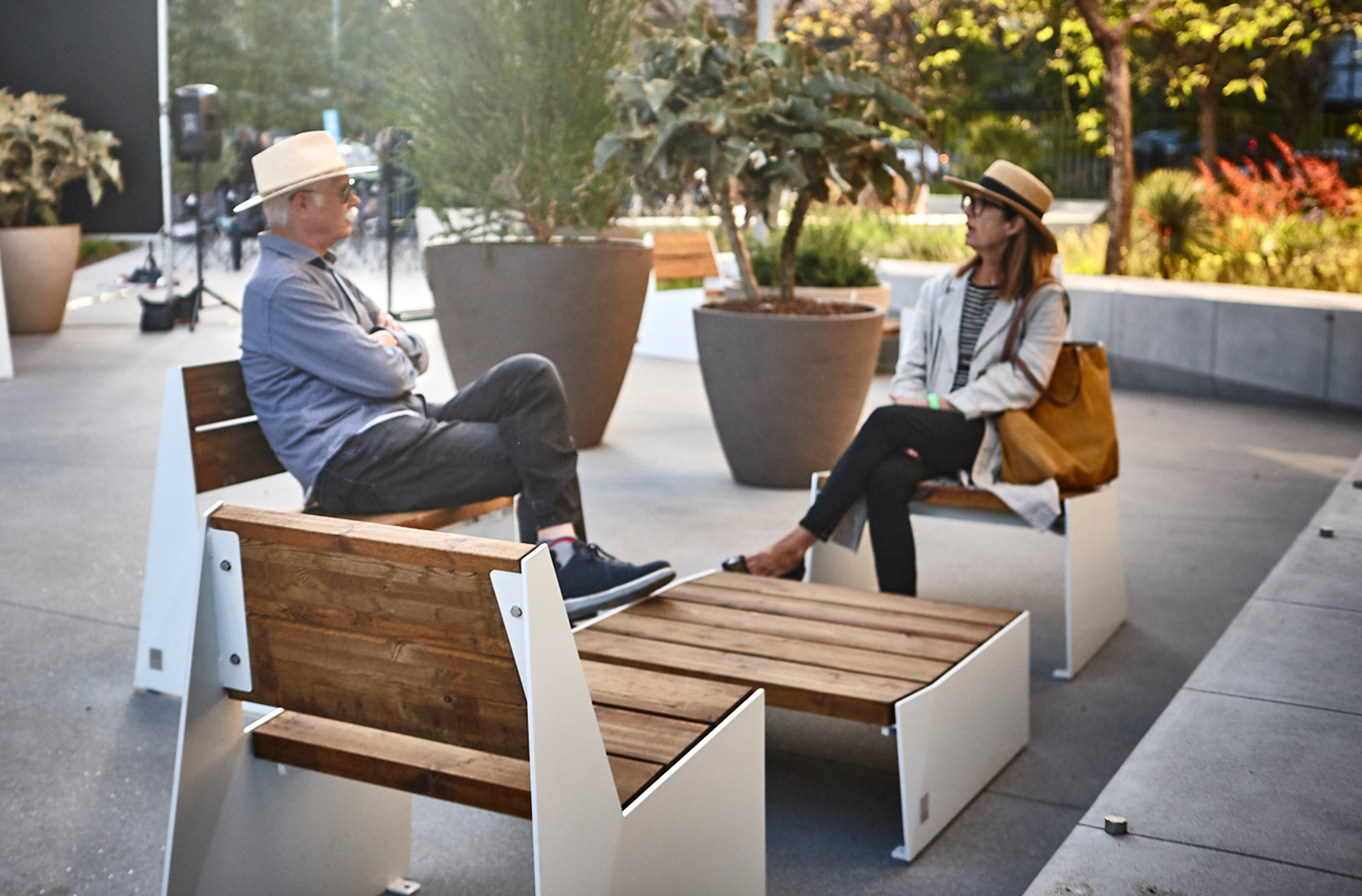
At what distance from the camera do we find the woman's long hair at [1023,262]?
13.4ft

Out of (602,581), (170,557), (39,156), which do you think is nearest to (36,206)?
(39,156)

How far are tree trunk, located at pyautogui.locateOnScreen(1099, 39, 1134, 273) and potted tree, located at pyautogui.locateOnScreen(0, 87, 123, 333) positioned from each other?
8.29 meters

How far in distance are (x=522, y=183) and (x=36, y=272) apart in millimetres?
5742

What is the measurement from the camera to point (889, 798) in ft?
10.1

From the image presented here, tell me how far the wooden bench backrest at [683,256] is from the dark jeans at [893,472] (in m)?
6.03

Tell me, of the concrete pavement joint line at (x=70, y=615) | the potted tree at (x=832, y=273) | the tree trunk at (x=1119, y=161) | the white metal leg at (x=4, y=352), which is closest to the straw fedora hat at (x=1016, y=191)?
the concrete pavement joint line at (x=70, y=615)

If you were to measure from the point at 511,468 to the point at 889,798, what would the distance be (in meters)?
1.35

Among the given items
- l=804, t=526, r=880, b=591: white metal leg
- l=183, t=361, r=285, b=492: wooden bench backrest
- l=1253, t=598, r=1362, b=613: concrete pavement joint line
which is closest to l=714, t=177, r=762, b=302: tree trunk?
l=804, t=526, r=880, b=591: white metal leg

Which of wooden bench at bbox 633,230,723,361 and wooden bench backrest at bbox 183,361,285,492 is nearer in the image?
wooden bench backrest at bbox 183,361,285,492

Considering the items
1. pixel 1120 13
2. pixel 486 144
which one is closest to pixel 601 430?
pixel 486 144

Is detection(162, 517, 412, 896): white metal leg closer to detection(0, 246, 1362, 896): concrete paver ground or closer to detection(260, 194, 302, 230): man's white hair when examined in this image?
detection(0, 246, 1362, 896): concrete paver ground

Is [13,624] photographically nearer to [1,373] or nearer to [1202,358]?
[1,373]

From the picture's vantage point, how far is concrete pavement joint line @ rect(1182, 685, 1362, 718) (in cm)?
253

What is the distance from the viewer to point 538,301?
6176 mm
